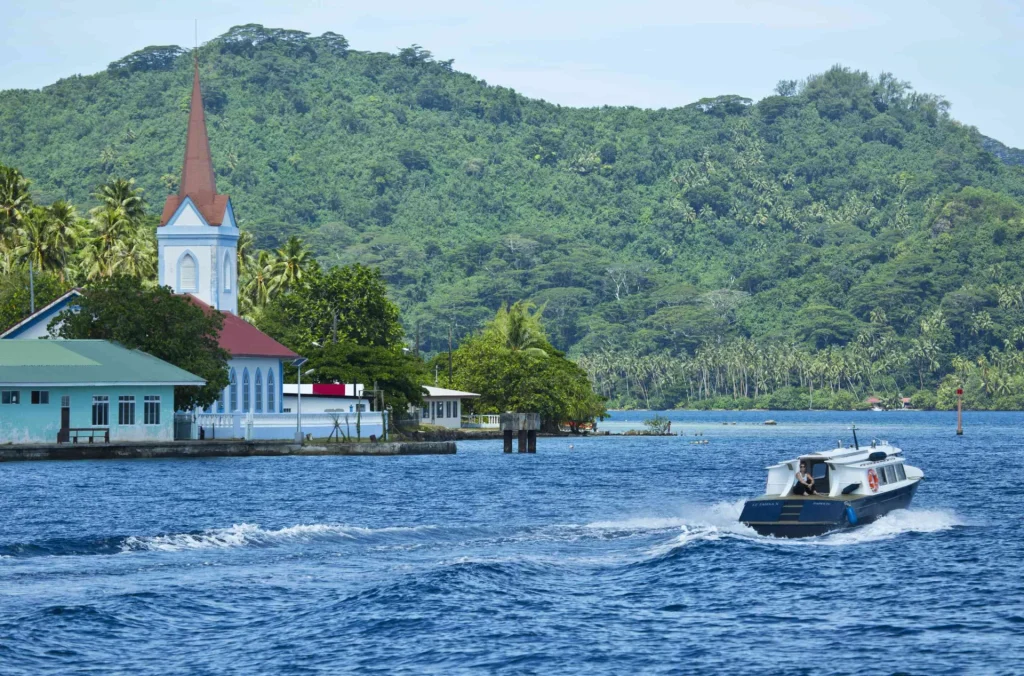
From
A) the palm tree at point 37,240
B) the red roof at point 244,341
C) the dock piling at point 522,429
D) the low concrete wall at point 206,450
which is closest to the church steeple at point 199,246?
the red roof at point 244,341

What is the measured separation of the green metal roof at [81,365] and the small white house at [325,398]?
1641 centimetres

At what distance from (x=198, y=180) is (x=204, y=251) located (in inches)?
216

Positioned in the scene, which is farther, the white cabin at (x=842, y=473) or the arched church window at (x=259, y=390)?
the arched church window at (x=259, y=390)

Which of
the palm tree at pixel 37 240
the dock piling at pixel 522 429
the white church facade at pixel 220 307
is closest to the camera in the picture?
the white church facade at pixel 220 307

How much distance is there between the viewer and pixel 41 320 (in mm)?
95312

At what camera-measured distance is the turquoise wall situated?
269ft

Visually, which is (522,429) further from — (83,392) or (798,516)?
(798,516)

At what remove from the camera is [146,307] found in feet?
298

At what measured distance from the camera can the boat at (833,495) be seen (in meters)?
47.2

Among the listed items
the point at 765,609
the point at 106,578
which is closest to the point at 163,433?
the point at 106,578

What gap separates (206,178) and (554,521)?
61.8 meters

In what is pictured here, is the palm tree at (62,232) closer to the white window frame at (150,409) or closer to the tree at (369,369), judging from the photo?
the tree at (369,369)

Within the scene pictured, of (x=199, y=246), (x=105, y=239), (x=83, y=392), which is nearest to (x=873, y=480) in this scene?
(x=83, y=392)

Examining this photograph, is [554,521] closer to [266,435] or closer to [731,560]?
[731,560]
